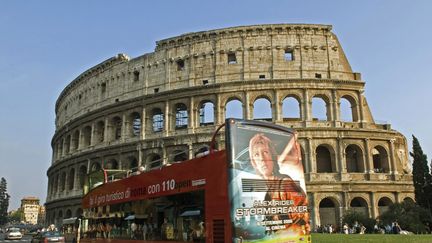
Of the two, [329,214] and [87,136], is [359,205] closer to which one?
[329,214]

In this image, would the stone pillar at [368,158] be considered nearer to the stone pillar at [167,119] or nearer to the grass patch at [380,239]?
the grass patch at [380,239]

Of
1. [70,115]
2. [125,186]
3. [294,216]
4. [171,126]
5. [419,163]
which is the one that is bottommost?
[294,216]

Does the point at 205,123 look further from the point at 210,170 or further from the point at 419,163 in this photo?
the point at 210,170

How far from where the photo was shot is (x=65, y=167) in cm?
4131

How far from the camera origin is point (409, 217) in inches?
954

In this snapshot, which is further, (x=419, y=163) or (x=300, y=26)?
(x=300, y=26)

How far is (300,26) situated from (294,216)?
26.2 m

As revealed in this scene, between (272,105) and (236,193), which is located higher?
(272,105)

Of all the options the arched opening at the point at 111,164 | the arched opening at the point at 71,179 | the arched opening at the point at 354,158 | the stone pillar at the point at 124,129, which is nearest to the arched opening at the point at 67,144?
the arched opening at the point at 71,179

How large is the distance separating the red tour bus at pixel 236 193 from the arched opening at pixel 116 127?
2774 centimetres

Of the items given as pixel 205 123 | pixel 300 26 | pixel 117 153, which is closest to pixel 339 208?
pixel 205 123

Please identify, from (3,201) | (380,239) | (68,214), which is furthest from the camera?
(3,201)

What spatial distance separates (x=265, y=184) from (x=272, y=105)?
23518 mm

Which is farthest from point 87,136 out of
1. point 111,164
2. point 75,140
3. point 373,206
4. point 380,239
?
point 380,239
